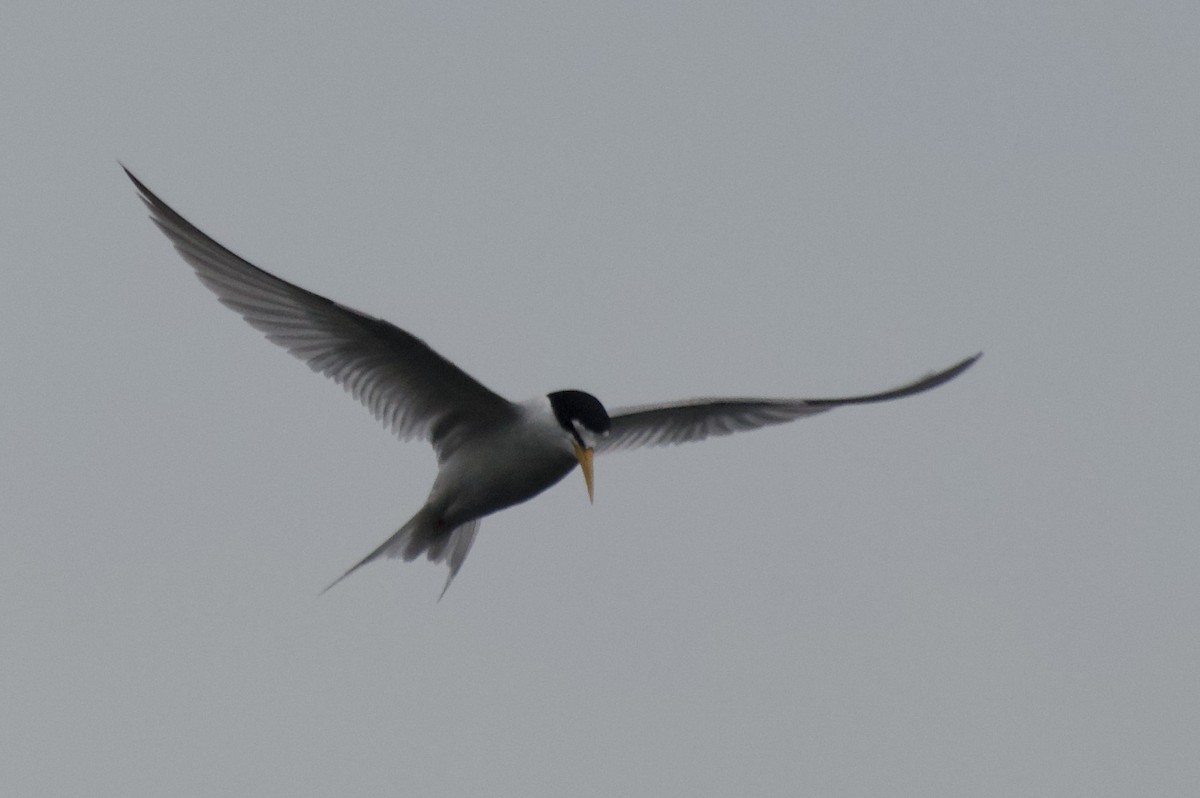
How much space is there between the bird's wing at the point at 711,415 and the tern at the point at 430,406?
1.11 ft

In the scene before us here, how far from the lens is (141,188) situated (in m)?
7.92

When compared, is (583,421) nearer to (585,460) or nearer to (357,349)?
(585,460)

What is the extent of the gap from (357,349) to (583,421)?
3.81 feet

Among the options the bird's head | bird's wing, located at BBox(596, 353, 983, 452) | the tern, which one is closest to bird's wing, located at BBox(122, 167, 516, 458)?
the tern

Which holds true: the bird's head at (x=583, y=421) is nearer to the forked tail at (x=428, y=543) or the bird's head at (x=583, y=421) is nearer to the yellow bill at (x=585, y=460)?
the yellow bill at (x=585, y=460)

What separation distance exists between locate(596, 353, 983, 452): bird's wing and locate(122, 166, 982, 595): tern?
34 cm

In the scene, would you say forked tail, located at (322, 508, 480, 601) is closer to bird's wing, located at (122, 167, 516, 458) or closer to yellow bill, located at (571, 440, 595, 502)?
bird's wing, located at (122, 167, 516, 458)

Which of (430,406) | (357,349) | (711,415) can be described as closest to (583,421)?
(430,406)

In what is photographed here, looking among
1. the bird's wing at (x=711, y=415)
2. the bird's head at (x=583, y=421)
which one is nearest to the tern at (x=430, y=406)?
the bird's head at (x=583, y=421)

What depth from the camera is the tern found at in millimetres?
8539

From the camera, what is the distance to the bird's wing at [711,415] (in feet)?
32.0

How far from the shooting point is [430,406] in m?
9.15

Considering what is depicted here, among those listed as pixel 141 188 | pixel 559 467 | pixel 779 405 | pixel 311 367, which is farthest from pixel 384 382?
pixel 779 405

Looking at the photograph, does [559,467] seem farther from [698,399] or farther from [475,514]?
[698,399]
